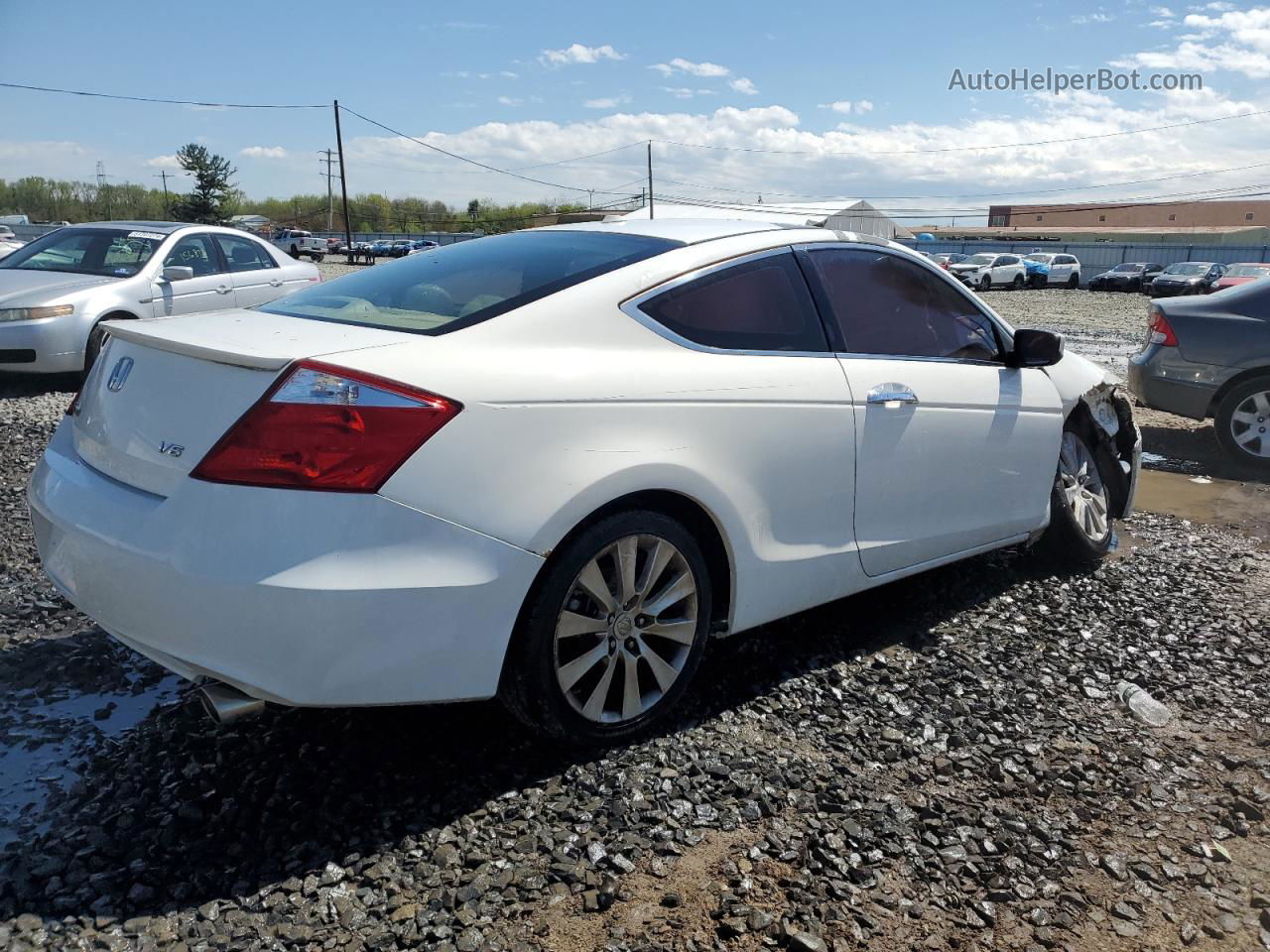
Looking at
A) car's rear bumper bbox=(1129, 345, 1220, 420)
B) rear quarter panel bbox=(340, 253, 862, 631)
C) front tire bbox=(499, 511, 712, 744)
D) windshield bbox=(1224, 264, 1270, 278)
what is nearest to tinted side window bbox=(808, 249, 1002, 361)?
rear quarter panel bbox=(340, 253, 862, 631)

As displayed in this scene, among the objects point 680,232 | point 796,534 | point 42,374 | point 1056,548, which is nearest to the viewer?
point 796,534

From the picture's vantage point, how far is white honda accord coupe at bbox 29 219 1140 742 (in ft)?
7.63

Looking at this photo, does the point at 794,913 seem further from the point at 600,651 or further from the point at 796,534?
the point at 796,534

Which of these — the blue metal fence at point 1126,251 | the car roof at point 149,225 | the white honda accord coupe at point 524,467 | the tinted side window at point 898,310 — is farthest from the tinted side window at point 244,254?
the blue metal fence at point 1126,251

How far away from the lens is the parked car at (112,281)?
8.32 metres

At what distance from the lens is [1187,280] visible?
1362 inches

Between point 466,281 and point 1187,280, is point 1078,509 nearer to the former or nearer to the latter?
point 466,281

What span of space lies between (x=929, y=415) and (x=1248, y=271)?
3483 centimetres

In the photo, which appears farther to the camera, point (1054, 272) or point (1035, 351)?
point (1054, 272)

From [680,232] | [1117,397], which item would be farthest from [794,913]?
[1117,397]

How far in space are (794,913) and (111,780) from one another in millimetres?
1860

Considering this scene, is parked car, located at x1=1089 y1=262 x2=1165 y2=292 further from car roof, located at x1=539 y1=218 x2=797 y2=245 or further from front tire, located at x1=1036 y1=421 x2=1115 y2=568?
car roof, located at x1=539 y1=218 x2=797 y2=245

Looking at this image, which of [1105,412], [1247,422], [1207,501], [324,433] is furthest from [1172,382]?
Result: [324,433]

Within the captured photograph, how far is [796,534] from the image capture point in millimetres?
3250
